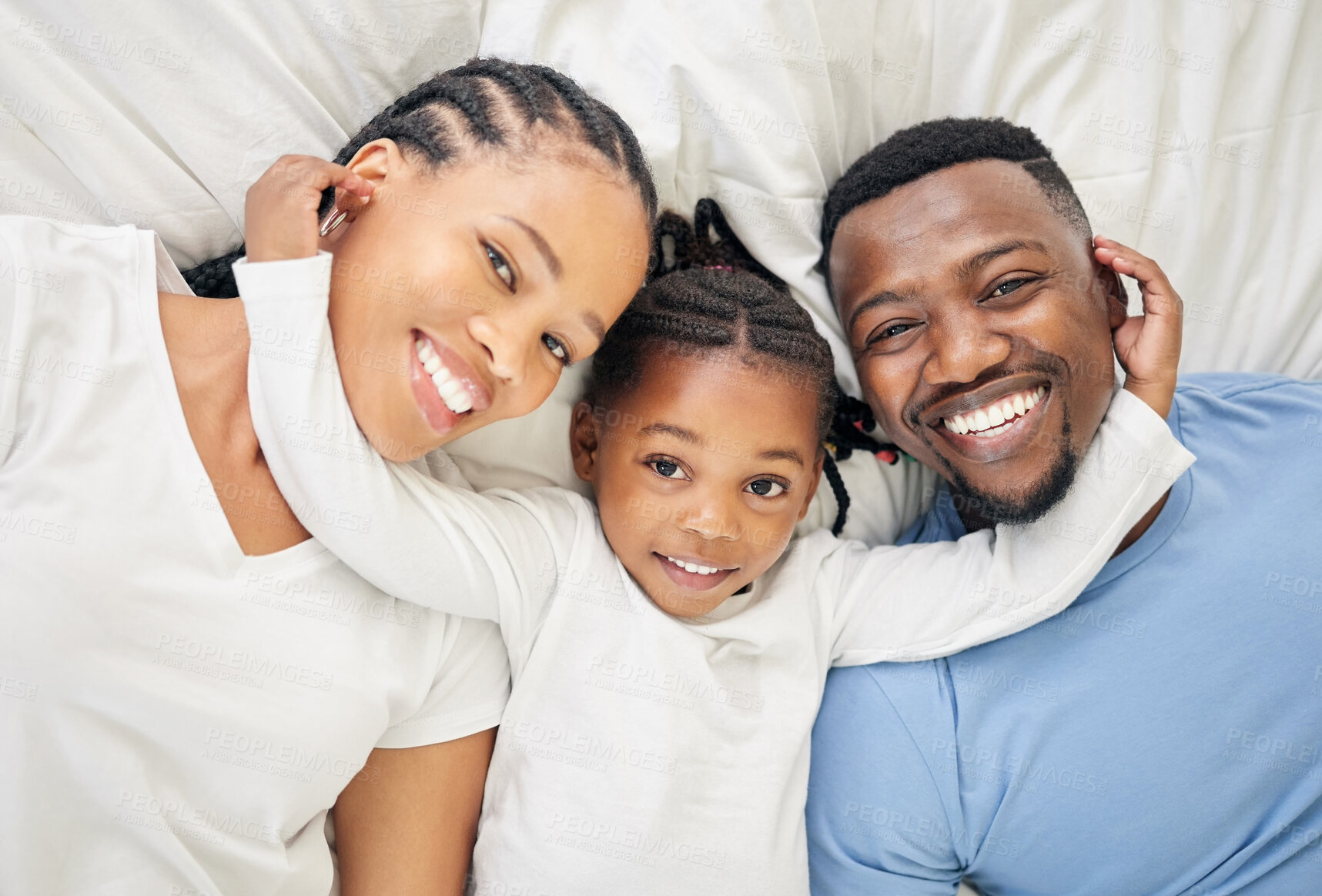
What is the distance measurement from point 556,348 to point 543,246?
0.18 meters

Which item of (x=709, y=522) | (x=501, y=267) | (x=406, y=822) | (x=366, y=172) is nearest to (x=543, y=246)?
(x=501, y=267)

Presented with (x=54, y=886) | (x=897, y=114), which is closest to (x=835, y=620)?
(x=897, y=114)

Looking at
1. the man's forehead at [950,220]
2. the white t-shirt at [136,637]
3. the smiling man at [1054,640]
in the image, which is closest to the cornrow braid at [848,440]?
the smiling man at [1054,640]

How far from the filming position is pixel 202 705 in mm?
1248

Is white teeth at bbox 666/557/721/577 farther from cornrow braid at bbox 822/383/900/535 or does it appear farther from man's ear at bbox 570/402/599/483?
cornrow braid at bbox 822/383/900/535

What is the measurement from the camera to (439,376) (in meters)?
1.30

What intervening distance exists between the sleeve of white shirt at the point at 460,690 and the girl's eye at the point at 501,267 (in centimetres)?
58

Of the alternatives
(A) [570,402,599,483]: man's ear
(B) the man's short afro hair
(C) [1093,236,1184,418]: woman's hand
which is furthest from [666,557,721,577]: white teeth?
(C) [1093,236,1184,418]: woman's hand

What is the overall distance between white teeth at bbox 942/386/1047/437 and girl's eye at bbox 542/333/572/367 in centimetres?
70

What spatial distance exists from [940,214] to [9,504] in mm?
1513

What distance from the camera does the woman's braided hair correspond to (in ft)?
4.33

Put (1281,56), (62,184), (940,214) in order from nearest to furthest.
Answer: (62,184)
(940,214)
(1281,56)

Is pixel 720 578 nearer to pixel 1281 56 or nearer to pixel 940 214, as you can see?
pixel 940 214

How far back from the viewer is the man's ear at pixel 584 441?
1.74m
